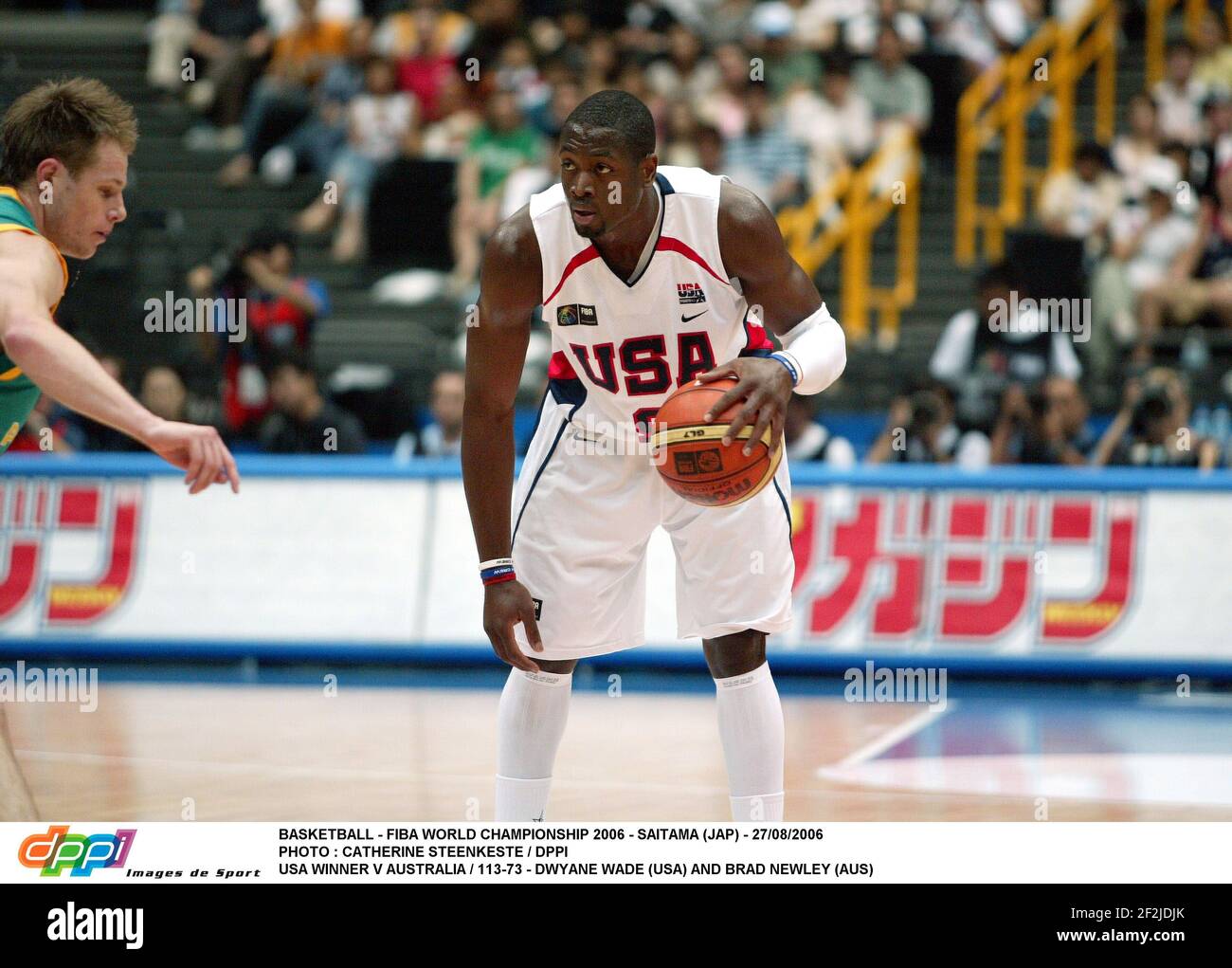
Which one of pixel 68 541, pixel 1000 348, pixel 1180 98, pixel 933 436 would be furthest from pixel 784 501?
pixel 1180 98

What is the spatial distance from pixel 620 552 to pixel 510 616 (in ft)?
1.24

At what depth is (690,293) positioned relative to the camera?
4844mm

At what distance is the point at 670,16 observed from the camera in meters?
15.5

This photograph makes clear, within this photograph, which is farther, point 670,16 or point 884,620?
point 670,16

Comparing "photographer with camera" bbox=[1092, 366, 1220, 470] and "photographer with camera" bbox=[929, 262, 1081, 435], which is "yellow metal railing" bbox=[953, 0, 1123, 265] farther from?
"photographer with camera" bbox=[1092, 366, 1220, 470]

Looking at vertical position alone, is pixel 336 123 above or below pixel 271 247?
above

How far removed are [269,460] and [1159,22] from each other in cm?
950

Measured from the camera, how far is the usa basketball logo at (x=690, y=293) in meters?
4.83

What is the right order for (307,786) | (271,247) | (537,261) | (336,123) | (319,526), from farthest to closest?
(336,123), (271,247), (319,526), (307,786), (537,261)

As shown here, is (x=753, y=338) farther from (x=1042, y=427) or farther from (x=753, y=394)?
(x=1042, y=427)

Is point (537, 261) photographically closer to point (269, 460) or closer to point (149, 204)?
point (269, 460)
